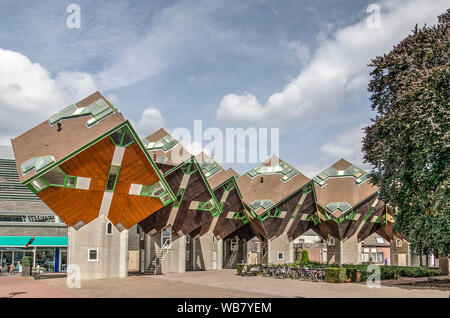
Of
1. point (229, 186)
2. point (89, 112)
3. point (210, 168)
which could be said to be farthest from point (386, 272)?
point (89, 112)

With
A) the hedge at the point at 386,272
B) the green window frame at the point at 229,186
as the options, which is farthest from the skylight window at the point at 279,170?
the hedge at the point at 386,272

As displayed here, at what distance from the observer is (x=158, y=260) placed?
4016 cm

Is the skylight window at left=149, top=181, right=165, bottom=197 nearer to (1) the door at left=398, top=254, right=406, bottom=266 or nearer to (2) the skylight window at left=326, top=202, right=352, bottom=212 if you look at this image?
(2) the skylight window at left=326, top=202, right=352, bottom=212

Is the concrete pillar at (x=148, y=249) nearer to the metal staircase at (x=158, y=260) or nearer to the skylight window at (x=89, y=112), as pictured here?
the metal staircase at (x=158, y=260)

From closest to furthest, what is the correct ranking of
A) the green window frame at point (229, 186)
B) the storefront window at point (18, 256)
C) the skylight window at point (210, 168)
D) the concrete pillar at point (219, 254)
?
the storefront window at point (18, 256)
the green window frame at point (229, 186)
the concrete pillar at point (219, 254)
the skylight window at point (210, 168)

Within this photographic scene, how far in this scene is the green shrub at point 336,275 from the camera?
99.5 ft

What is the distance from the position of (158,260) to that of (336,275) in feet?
54.9

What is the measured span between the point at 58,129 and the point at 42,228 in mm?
14538

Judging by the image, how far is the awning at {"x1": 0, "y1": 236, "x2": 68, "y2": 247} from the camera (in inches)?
1535

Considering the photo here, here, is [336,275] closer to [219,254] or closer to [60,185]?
[60,185]

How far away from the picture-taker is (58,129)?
99.7 ft

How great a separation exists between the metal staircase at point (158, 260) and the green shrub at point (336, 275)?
15.6m

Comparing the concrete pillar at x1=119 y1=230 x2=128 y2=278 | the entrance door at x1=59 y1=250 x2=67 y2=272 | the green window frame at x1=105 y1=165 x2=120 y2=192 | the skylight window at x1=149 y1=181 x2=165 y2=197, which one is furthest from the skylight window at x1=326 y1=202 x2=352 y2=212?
the entrance door at x1=59 y1=250 x2=67 y2=272
